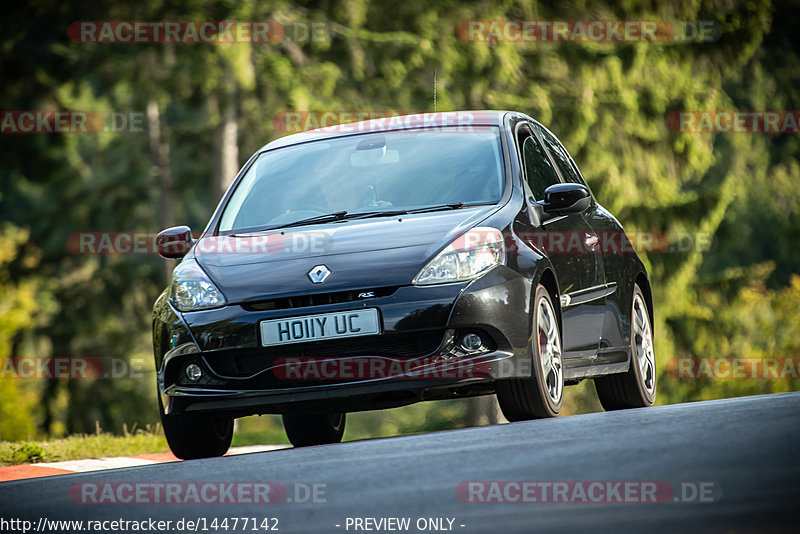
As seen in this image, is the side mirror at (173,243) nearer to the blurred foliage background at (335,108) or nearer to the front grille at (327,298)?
the front grille at (327,298)

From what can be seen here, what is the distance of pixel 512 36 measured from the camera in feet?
81.8

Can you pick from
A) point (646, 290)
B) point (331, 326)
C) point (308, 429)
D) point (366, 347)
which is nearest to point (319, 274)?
point (331, 326)

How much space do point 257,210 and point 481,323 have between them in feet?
6.21

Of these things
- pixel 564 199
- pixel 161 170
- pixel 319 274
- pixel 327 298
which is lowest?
pixel 327 298

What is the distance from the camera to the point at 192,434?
7008mm

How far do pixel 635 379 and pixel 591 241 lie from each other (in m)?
1.08

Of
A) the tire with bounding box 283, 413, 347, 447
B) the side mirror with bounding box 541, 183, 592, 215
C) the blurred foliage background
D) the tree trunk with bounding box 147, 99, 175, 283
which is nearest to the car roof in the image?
the side mirror with bounding box 541, 183, 592, 215

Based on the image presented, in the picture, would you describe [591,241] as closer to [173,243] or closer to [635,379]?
[635,379]

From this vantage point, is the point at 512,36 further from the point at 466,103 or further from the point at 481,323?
the point at 481,323

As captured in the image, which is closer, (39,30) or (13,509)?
(13,509)

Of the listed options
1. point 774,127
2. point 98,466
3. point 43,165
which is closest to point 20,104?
point 43,165

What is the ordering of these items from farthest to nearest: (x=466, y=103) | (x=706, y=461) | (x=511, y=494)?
(x=466, y=103)
(x=706, y=461)
(x=511, y=494)

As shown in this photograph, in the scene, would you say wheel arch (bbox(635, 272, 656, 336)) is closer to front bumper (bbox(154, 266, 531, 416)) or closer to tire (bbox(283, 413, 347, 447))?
tire (bbox(283, 413, 347, 447))

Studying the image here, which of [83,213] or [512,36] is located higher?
[512,36]
